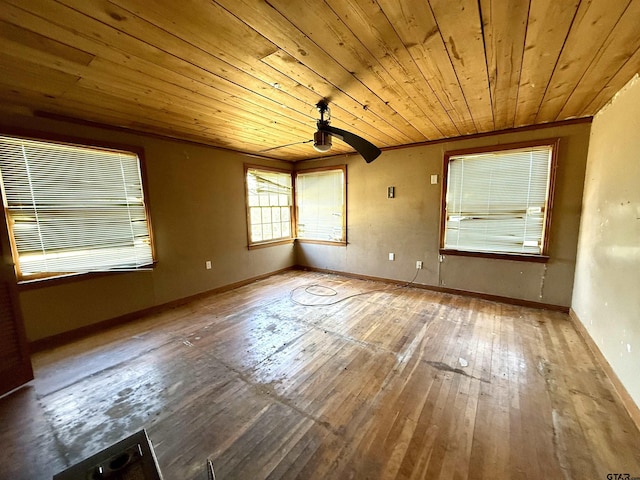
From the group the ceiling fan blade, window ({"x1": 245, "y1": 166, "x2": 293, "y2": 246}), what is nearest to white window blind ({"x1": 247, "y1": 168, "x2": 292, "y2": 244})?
window ({"x1": 245, "y1": 166, "x2": 293, "y2": 246})

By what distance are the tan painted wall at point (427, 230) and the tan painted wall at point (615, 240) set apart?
26cm

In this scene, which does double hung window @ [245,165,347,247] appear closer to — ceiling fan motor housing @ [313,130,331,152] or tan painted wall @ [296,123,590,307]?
tan painted wall @ [296,123,590,307]

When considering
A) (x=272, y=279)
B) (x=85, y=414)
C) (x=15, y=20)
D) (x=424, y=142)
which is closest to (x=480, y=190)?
(x=424, y=142)

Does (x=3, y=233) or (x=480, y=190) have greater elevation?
(x=480, y=190)

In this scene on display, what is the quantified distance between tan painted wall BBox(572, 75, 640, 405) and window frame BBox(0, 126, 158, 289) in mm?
4697

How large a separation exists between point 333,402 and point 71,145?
3.56 meters

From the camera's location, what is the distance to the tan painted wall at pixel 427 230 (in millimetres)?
3154

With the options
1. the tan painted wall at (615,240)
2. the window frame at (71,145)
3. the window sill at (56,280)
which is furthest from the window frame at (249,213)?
the tan painted wall at (615,240)

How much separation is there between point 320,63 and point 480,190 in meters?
3.03

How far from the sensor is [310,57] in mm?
1667

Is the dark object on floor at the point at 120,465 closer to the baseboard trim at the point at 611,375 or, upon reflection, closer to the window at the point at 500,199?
the baseboard trim at the point at 611,375

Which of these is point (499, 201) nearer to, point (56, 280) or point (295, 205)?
point (295, 205)

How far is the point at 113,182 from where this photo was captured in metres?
3.01

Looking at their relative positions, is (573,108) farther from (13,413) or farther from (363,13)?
(13,413)
